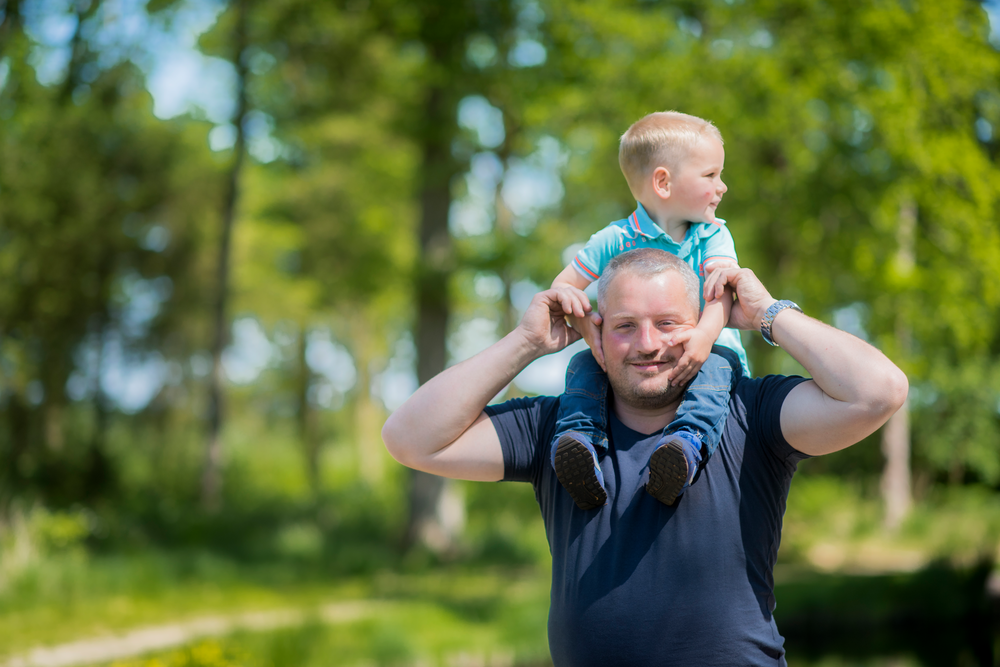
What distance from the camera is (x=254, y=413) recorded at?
3616cm

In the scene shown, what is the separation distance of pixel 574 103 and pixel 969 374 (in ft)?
39.9

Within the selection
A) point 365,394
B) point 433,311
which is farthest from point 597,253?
point 365,394

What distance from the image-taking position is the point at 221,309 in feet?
50.6

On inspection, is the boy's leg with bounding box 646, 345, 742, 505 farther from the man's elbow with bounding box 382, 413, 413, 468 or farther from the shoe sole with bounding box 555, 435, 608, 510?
the man's elbow with bounding box 382, 413, 413, 468

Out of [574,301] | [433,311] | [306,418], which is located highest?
[433,311]

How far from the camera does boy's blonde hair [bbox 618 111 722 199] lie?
2.34 metres

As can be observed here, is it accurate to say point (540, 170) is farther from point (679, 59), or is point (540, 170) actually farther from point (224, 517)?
point (224, 517)

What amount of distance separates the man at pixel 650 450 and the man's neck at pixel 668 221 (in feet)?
1.18

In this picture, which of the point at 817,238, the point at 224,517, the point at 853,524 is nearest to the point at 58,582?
the point at 224,517

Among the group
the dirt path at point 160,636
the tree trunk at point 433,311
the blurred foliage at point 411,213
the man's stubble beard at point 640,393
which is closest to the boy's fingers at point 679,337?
the man's stubble beard at point 640,393

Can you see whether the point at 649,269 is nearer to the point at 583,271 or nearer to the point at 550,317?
the point at 550,317

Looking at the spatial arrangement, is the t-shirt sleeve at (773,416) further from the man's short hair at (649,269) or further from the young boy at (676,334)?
the man's short hair at (649,269)

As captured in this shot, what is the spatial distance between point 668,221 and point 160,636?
8155mm

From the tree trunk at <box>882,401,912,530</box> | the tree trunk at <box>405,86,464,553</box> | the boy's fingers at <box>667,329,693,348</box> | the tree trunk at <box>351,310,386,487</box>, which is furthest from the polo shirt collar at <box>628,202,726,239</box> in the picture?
the tree trunk at <box>351,310,386,487</box>
